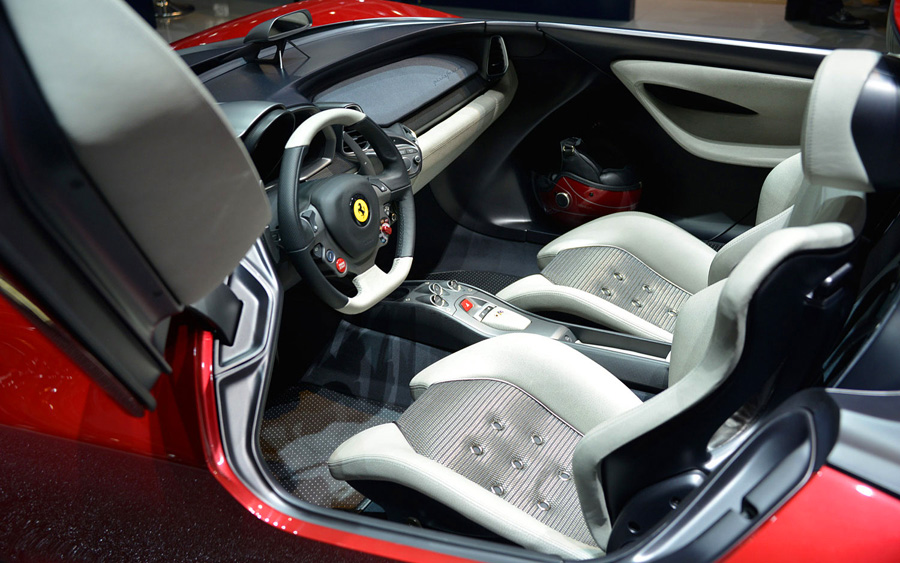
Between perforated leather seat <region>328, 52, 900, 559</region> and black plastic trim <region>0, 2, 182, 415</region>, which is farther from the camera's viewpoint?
perforated leather seat <region>328, 52, 900, 559</region>

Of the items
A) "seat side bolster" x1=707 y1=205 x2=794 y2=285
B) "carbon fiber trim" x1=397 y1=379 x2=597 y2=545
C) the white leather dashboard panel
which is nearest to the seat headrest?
"seat side bolster" x1=707 y1=205 x2=794 y2=285

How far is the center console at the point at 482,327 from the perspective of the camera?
5.29 feet

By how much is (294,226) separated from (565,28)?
4.05ft

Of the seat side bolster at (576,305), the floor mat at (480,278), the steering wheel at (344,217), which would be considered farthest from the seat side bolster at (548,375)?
the floor mat at (480,278)

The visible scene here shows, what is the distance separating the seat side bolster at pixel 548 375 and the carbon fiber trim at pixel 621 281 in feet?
1.55

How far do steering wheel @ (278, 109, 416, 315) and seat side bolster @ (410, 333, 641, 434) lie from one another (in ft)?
0.73

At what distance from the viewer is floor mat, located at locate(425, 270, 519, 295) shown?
2.36m

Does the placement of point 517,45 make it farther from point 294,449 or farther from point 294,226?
point 294,449

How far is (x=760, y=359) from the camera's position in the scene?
0.83m

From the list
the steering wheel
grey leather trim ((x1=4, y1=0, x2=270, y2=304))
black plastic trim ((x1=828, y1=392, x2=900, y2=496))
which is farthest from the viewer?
the steering wheel

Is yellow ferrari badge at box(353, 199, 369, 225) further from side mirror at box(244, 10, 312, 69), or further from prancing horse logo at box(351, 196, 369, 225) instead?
side mirror at box(244, 10, 312, 69)

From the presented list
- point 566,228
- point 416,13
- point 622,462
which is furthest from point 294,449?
point 416,13

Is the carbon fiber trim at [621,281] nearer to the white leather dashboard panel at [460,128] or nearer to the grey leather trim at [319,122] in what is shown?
the white leather dashboard panel at [460,128]

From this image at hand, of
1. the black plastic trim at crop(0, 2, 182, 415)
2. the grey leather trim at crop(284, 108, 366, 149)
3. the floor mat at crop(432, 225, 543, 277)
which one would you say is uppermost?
the black plastic trim at crop(0, 2, 182, 415)
